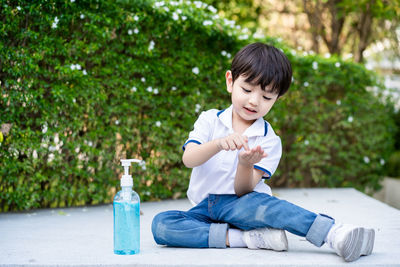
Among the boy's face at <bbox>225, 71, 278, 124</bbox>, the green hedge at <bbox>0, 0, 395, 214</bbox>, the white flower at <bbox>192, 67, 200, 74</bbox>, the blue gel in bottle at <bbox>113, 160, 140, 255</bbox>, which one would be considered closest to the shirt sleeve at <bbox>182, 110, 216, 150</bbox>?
the boy's face at <bbox>225, 71, 278, 124</bbox>

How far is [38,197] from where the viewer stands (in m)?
4.22

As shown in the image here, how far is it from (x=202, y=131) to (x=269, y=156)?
1.41 feet

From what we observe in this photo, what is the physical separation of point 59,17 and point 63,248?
2091 millimetres

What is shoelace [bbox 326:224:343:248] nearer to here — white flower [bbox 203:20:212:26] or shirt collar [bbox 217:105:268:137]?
shirt collar [bbox 217:105:268:137]

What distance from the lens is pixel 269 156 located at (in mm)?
2902

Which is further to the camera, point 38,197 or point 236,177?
point 38,197

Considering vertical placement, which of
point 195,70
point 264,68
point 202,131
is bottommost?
point 202,131

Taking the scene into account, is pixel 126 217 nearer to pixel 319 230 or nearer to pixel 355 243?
pixel 319 230

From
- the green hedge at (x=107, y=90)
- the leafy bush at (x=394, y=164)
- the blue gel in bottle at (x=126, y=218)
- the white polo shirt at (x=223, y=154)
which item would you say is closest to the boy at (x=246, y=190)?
the white polo shirt at (x=223, y=154)

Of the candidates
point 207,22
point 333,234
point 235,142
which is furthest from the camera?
Result: point 207,22

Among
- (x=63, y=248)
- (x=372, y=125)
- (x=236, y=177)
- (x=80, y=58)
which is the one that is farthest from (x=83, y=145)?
(x=372, y=125)

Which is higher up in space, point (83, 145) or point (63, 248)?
point (83, 145)

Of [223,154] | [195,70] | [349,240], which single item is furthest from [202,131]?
[195,70]

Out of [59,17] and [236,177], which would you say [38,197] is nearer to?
[59,17]
